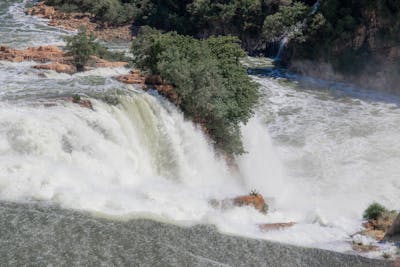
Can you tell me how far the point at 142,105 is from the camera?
20.0 m

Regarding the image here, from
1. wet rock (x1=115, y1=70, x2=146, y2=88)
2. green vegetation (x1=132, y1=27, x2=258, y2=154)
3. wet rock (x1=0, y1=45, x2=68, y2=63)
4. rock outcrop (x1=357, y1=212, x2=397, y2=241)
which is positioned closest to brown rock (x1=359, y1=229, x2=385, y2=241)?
rock outcrop (x1=357, y1=212, x2=397, y2=241)

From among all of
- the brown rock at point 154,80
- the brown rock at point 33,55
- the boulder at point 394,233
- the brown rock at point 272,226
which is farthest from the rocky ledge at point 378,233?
the brown rock at point 33,55

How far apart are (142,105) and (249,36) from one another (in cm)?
2665

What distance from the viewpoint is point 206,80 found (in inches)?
827

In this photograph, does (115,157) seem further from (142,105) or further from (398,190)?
(398,190)

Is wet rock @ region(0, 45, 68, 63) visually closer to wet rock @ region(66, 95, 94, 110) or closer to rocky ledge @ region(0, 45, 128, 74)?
rocky ledge @ region(0, 45, 128, 74)

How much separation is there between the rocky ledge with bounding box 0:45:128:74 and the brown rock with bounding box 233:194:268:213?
1024cm

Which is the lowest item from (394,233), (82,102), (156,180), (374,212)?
(156,180)

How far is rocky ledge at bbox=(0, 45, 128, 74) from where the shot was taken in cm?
2288

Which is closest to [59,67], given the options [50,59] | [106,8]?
[50,59]

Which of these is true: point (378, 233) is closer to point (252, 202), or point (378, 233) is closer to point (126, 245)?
point (252, 202)

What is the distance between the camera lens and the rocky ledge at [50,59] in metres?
22.9

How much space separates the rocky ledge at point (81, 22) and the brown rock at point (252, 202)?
30.5 metres

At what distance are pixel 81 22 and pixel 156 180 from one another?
105 feet
